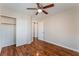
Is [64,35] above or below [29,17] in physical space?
below

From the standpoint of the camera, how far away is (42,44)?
3.80 meters

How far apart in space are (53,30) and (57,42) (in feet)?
1.76

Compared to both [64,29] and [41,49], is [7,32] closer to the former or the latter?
[41,49]

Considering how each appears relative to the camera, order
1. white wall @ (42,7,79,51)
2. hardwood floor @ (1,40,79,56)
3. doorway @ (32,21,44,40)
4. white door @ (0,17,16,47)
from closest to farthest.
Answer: white door @ (0,17,16,47) < hardwood floor @ (1,40,79,56) < doorway @ (32,21,44,40) < white wall @ (42,7,79,51)

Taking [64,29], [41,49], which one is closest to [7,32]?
[41,49]

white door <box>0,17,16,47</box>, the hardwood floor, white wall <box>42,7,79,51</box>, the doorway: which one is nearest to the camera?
white door <box>0,17,16,47</box>

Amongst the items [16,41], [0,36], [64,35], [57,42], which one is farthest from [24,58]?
[64,35]

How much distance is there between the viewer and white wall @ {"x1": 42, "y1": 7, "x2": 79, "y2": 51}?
354 cm

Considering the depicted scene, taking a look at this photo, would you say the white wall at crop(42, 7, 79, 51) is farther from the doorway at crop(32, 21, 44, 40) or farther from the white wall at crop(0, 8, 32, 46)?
the white wall at crop(0, 8, 32, 46)

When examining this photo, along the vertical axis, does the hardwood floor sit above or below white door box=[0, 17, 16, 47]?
below

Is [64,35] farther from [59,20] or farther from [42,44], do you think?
[42,44]

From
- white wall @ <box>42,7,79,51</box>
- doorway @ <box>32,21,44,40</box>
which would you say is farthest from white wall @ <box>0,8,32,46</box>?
white wall @ <box>42,7,79,51</box>

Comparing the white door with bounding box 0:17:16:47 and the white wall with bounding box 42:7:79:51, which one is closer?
the white door with bounding box 0:17:16:47

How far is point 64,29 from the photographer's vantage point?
3727 millimetres
